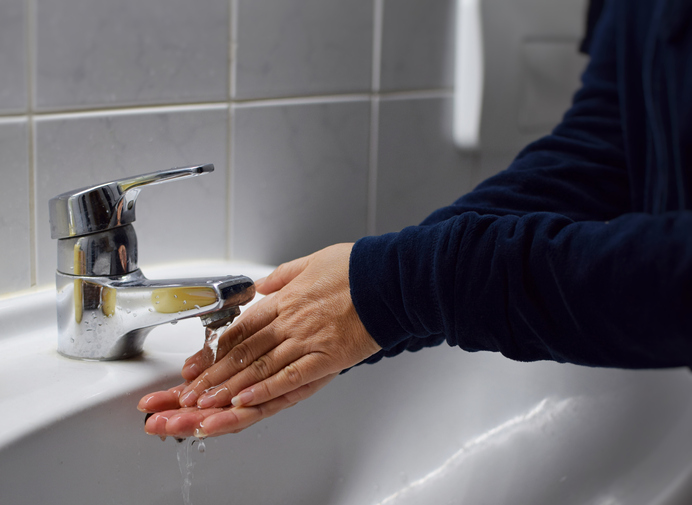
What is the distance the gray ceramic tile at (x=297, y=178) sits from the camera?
1.98 feet

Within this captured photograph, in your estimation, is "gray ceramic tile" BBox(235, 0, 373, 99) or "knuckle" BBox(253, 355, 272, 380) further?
"gray ceramic tile" BBox(235, 0, 373, 99)

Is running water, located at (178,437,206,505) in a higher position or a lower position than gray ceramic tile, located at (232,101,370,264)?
lower

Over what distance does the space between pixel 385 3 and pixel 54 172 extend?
0.36m

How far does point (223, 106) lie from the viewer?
574 millimetres

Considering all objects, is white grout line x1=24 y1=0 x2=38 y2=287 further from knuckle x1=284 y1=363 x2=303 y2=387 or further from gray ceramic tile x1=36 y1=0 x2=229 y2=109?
knuckle x1=284 y1=363 x2=303 y2=387

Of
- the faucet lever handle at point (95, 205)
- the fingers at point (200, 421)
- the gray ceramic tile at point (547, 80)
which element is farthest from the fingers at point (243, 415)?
the gray ceramic tile at point (547, 80)

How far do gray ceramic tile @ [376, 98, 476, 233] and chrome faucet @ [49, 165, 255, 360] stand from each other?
332 mm

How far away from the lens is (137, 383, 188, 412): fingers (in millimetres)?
408

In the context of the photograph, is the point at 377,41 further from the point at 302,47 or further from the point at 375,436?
the point at 375,436

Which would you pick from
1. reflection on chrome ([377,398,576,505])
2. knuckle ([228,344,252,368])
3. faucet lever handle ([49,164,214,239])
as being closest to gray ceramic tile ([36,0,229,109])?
faucet lever handle ([49,164,214,239])

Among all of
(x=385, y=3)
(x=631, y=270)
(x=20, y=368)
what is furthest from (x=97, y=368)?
(x=385, y=3)

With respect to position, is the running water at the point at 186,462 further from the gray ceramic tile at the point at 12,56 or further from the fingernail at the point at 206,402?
the gray ceramic tile at the point at 12,56

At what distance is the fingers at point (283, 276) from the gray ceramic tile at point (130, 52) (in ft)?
0.54

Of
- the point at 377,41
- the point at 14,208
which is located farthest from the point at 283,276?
the point at 377,41
